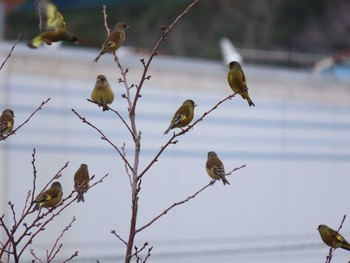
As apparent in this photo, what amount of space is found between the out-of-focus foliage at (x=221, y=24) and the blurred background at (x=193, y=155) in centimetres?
1600

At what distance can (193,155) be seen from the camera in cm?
915

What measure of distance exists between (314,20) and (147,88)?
19135 millimetres

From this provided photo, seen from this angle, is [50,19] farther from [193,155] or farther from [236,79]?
[193,155]

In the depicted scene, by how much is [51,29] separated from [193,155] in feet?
19.4

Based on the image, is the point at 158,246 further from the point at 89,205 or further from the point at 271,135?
the point at 271,135

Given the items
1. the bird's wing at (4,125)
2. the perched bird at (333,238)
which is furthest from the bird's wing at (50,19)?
the perched bird at (333,238)

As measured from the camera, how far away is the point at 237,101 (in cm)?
935

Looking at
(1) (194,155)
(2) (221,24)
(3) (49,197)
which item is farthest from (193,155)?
(2) (221,24)

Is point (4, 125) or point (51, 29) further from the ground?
point (51, 29)

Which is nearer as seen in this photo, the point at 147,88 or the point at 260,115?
the point at 147,88

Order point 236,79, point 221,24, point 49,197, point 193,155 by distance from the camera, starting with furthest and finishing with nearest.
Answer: point 221,24 → point 193,155 → point 236,79 → point 49,197

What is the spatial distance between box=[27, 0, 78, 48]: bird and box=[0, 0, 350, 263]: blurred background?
15.4 feet

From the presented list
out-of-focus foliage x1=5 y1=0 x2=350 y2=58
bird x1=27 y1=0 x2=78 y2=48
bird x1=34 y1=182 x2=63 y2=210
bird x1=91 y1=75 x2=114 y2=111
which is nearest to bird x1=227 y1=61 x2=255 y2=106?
bird x1=91 y1=75 x2=114 y2=111

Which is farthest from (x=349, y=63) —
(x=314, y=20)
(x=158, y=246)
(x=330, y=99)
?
(x=314, y=20)
